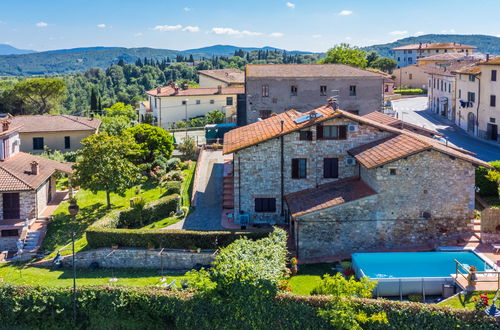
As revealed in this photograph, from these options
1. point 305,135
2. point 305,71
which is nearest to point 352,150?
point 305,135

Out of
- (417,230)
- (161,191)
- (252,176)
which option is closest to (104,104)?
(161,191)

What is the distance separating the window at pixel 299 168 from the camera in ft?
103

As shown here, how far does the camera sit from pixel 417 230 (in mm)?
27062

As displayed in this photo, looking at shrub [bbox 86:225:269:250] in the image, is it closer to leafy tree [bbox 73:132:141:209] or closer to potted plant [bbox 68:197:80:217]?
leafy tree [bbox 73:132:141:209]

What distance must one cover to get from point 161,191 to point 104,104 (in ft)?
319

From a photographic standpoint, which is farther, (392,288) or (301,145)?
(301,145)

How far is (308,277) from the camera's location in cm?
2438

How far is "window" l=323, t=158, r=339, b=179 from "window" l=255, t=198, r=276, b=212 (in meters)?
3.71

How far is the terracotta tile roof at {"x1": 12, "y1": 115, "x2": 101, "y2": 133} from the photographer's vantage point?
54528 mm

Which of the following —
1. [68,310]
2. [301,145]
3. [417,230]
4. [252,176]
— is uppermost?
[301,145]

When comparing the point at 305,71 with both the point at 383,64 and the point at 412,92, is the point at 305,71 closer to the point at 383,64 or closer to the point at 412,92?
the point at 412,92

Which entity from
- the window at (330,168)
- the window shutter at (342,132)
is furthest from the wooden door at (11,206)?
the window shutter at (342,132)

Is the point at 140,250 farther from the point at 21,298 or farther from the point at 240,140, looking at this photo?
the point at 240,140

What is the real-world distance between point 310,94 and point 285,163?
23030mm
